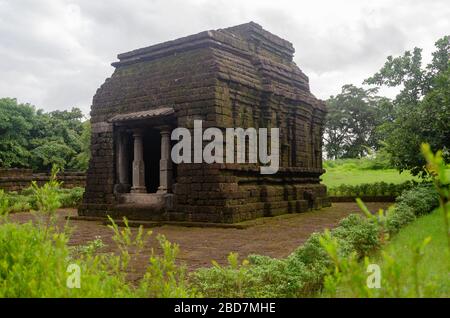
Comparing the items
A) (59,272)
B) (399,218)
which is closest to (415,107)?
(399,218)

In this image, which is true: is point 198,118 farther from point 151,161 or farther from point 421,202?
point 421,202

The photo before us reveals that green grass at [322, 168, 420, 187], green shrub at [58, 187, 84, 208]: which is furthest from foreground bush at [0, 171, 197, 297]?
green grass at [322, 168, 420, 187]

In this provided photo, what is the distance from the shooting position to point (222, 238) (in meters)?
8.09

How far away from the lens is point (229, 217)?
32.7 feet

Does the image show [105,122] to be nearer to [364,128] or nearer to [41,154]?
[41,154]

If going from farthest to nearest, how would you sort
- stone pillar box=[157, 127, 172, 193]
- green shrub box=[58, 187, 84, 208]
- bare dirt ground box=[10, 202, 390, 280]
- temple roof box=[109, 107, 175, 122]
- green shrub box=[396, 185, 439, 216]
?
green shrub box=[58, 187, 84, 208] → stone pillar box=[157, 127, 172, 193] → temple roof box=[109, 107, 175, 122] → green shrub box=[396, 185, 439, 216] → bare dirt ground box=[10, 202, 390, 280]

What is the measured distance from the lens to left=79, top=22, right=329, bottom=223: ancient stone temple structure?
1047 centimetres

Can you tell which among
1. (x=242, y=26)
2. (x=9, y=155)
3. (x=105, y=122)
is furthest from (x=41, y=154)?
(x=242, y=26)

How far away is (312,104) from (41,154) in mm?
20420

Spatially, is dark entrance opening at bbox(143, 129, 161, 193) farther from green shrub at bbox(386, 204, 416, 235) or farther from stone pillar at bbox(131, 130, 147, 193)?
green shrub at bbox(386, 204, 416, 235)

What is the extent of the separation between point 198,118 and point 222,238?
3541 mm

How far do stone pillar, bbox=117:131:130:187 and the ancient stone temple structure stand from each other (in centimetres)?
3

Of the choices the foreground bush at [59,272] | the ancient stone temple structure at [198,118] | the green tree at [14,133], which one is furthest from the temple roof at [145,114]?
the green tree at [14,133]
